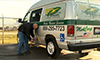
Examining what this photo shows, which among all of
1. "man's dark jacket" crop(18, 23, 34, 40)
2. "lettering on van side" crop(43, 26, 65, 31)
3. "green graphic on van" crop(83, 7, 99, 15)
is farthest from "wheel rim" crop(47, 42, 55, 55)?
"green graphic on van" crop(83, 7, 99, 15)

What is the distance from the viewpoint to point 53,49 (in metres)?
5.32

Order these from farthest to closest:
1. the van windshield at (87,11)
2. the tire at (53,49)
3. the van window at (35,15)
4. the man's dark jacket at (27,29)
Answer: the van window at (35,15) → the man's dark jacket at (27,29) → the tire at (53,49) → the van windshield at (87,11)

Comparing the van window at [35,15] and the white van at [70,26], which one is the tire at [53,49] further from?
the van window at [35,15]

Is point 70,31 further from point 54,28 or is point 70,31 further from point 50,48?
point 50,48

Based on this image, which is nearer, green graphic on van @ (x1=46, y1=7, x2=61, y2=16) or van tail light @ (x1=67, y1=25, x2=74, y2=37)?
van tail light @ (x1=67, y1=25, x2=74, y2=37)

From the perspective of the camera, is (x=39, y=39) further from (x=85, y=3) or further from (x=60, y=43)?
(x=85, y=3)

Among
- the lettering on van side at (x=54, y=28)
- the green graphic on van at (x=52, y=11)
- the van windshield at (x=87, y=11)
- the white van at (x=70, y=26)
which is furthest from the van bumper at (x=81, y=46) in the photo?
the green graphic on van at (x=52, y=11)

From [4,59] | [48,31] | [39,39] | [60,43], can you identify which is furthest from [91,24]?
[4,59]

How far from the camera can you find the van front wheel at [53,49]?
16.9 ft

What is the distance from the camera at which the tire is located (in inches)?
203

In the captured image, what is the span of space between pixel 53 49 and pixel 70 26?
1.29 metres

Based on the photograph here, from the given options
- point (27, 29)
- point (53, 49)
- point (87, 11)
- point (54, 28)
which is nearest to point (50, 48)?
point (53, 49)

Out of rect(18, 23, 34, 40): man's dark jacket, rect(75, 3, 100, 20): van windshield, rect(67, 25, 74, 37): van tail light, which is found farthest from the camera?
rect(18, 23, 34, 40): man's dark jacket

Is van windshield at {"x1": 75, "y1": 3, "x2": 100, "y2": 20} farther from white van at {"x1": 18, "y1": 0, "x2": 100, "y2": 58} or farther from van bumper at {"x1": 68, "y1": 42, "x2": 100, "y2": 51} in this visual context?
van bumper at {"x1": 68, "y1": 42, "x2": 100, "y2": 51}
